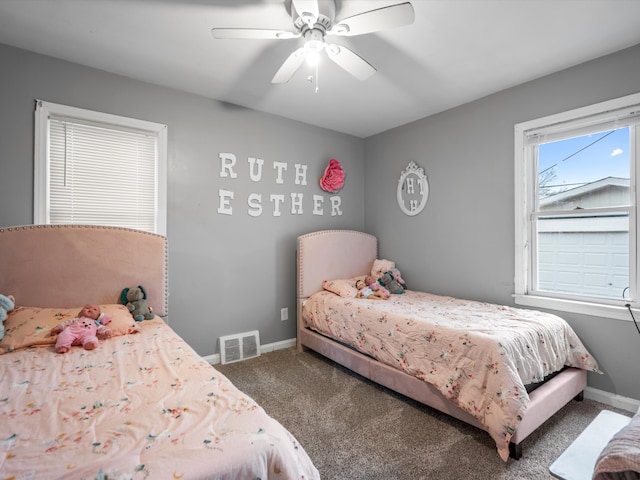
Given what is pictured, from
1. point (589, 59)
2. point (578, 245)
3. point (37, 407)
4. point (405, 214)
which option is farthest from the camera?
point (405, 214)

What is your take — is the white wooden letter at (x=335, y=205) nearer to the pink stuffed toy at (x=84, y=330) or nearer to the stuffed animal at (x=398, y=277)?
the stuffed animal at (x=398, y=277)

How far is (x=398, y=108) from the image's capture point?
3.18 meters

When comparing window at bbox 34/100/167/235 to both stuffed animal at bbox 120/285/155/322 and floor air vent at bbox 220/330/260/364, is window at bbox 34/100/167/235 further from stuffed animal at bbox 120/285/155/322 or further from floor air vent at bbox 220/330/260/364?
floor air vent at bbox 220/330/260/364

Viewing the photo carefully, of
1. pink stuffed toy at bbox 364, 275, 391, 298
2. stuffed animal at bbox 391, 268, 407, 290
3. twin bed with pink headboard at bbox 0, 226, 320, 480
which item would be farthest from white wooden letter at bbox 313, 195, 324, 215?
twin bed with pink headboard at bbox 0, 226, 320, 480

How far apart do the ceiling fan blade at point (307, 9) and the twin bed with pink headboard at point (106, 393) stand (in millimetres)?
1795

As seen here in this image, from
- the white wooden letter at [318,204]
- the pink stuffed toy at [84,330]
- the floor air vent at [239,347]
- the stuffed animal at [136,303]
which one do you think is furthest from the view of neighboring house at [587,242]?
the pink stuffed toy at [84,330]

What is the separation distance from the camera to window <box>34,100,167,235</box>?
2238 mm

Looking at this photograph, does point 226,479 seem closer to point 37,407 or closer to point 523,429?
point 37,407

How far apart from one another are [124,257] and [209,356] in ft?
3.94

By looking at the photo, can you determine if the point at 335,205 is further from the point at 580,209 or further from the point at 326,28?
the point at 580,209

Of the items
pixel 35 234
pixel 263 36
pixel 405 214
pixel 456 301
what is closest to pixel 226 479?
pixel 263 36

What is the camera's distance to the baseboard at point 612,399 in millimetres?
2123

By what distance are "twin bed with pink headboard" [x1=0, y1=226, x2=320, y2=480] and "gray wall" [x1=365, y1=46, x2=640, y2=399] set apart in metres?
2.44

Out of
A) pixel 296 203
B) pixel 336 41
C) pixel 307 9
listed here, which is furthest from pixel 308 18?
pixel 296 203
